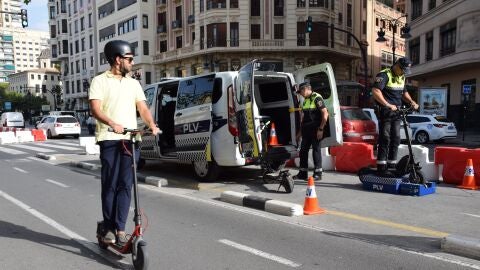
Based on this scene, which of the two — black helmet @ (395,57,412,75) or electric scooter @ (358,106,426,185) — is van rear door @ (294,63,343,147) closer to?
electric scooter @ (358,106,426,185)

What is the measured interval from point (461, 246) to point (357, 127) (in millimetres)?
9054

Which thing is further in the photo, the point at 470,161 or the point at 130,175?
the point at 470,161

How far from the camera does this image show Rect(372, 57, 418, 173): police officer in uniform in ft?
24.6

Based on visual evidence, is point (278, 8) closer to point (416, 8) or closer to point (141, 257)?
point (416, 8)

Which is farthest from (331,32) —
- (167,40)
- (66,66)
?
(66,66)

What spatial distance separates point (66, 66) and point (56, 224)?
246ft

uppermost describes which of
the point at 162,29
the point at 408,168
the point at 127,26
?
the point at 127,26

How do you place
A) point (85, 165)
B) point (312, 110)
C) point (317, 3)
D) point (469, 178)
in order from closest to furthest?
point (469, 178) → point (312, 110) → point (85, 165) → point (317, 3)

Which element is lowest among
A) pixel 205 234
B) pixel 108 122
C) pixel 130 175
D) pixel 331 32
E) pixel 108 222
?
pixel 205 234

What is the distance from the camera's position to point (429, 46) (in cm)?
3378

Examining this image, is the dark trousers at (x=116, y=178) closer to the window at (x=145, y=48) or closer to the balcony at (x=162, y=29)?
the balcony at (x=162, y=29)

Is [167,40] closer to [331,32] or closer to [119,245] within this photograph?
[331,32]

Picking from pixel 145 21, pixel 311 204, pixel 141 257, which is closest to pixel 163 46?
pixel 145 21

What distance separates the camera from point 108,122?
424 cm
